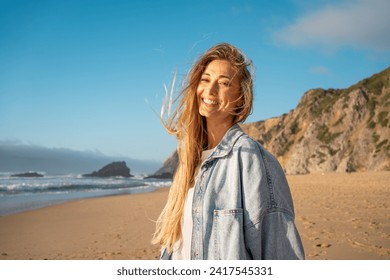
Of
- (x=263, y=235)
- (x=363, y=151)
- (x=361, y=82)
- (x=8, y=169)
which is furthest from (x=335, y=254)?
(x=361, y=82)

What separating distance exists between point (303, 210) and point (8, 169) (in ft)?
92.8

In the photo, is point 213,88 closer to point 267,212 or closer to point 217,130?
point 217,130

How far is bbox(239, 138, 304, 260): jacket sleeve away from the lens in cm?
153

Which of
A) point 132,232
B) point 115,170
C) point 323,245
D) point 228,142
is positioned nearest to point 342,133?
point 115,170

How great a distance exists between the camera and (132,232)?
25.4ft

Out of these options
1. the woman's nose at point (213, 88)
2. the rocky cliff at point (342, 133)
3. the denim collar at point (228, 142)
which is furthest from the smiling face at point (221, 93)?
the rocky cliff at point (342, 133)

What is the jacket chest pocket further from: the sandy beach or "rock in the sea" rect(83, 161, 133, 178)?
"rock in the sea" rect(83, 161, 133, 178)

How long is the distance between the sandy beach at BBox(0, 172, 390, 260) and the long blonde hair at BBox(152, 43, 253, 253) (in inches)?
107

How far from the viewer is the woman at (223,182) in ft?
5.06

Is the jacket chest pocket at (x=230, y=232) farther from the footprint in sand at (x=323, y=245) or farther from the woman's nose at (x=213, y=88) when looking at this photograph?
the footprint in sand at (x=323, y=245)

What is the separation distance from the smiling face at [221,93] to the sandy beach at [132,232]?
3.02 metres

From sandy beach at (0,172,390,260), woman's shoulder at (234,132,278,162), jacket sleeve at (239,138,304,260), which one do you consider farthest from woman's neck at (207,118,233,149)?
sandy beach at (0,172,390,260)
